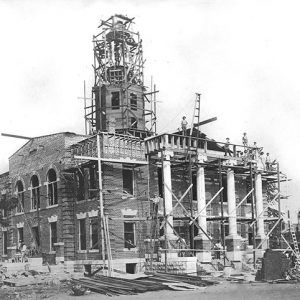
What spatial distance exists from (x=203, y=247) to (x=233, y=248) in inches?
93.1

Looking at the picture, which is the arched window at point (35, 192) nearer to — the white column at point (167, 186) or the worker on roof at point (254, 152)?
the white column at point (167, 186)

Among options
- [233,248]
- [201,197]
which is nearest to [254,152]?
[201,197]

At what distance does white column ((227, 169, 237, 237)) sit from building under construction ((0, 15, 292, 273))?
0.22 ft

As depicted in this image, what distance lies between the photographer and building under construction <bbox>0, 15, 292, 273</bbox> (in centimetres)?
3061

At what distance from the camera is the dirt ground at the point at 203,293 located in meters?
19.0

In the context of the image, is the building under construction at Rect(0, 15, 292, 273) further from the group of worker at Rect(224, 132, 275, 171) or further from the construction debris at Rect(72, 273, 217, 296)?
the construction debris at Rect(72, 273, 217, 296)

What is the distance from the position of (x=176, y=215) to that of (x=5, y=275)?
11113 millimetres

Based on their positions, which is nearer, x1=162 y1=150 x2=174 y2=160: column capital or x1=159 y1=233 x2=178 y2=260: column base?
x1=159 y1=233 x2=178 y2=260: column base

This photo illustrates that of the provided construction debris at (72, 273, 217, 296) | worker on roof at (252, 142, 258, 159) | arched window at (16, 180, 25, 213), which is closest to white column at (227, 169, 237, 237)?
worker on roof at (252, 142, 258, 159)

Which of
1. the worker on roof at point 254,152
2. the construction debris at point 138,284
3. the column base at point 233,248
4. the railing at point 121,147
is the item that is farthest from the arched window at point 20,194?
the worker on roof at point 254,152

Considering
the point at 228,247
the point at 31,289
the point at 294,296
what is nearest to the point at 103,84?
the point at 228,247

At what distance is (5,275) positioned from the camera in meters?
27.8

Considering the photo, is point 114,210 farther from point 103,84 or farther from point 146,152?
point 103,84

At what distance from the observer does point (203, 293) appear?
20.3 metres
